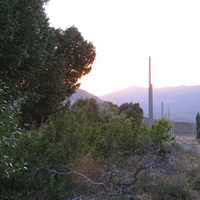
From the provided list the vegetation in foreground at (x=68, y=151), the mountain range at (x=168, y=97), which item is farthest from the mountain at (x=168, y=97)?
the vegetation in foreground at (x=68, y=151)

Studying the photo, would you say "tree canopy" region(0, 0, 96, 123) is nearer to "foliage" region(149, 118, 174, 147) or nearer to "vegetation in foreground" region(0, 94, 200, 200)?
"vegetation in foreground" region(0, 94, 200, 200)

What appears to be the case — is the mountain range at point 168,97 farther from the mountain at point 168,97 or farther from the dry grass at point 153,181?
the dry grass at point 153,181

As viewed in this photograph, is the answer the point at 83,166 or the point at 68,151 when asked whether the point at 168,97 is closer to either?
the point at 68,151

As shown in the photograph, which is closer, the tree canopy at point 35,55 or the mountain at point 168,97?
the tree canopy at point 35,55

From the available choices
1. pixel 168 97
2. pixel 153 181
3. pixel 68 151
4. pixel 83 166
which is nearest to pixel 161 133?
pixel 153 181

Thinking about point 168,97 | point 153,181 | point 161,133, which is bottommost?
point 153,181

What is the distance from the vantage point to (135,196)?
23.2 feet

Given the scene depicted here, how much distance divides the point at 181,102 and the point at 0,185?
150 metres

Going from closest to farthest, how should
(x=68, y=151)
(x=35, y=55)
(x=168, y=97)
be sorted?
(x=68, y=151) < (x=35, y=55) < (x=168, y=97)

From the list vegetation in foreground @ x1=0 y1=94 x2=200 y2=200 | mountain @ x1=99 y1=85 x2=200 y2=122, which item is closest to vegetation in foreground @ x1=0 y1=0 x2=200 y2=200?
vegetation in foreground @ x1=0 y1=94 x2=200 y2=200

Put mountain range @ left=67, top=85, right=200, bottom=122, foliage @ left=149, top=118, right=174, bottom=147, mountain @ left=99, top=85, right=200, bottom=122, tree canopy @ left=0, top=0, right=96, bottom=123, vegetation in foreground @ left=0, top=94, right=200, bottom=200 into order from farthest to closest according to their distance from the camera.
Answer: mountain @ left=99, top=85, right=200, bottom=122 < mountain range @ left=67, top=85, right=200, bottom=122 < foliage @ left=149, top=118, right=174, bottom=147 < tree canopy @ left=0, top=0, right=96, bottom=123 < vegetation in foreground @ left=0, top=94, right=200, bottom=200

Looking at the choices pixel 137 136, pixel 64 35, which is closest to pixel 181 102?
pixel 64 35

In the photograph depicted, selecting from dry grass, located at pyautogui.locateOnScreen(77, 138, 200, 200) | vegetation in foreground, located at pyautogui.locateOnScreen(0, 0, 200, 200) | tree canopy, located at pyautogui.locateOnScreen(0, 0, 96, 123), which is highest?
tree canopy, located at pyautogui.locateOnScreen(0, 0, 96, 123)

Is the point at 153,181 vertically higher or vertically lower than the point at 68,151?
lower
